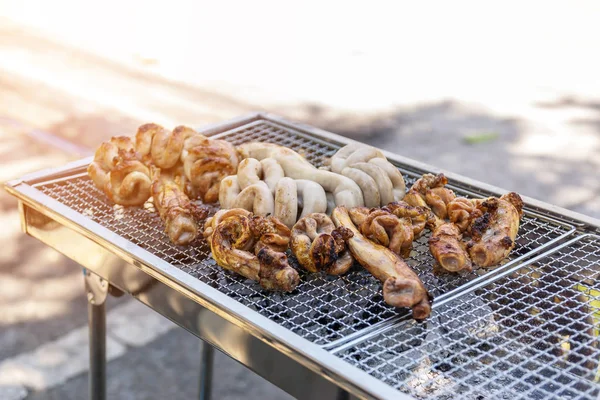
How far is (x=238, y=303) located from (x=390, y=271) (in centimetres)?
38

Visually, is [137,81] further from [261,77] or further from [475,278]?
[475,278]

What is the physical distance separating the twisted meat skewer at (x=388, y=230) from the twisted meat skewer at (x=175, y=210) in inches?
18.5

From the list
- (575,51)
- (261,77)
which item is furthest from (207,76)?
(575,51)

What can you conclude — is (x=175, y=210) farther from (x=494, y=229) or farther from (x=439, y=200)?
(x=494, y=229)

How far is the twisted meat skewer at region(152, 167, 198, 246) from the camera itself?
1.95m

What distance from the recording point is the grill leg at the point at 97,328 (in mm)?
2297

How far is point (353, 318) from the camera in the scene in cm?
167

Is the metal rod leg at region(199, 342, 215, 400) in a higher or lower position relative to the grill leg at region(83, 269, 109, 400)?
lower

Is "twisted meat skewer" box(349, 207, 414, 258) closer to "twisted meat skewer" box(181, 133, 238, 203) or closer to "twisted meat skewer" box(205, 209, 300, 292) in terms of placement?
"twisted meat skewer" box(205, 209, 300, 292)

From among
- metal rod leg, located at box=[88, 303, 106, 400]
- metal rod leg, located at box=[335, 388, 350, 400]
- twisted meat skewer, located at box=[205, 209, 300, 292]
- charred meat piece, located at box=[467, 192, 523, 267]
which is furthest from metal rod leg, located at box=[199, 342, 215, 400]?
metal rod leg, located at box=[335, 388, 350, 400]

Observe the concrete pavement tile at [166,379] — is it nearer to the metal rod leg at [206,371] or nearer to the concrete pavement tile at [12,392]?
the concrete pavement tile at [12,392]

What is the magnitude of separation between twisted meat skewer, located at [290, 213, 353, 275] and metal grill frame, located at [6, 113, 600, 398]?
0.23 meters

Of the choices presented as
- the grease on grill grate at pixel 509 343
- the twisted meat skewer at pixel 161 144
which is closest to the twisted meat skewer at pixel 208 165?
the twisted meat skewer at pixel 161 144

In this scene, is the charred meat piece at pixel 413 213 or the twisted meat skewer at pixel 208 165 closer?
the charred meat piece at pixel 413 213
